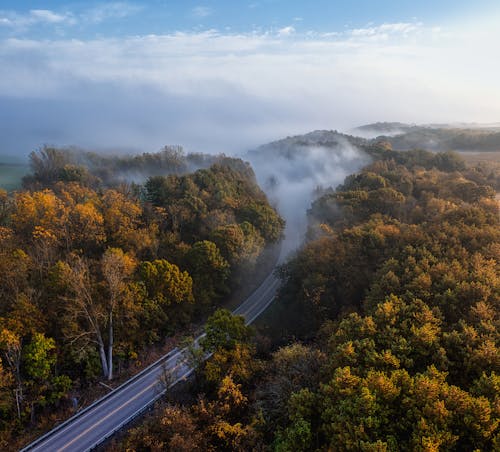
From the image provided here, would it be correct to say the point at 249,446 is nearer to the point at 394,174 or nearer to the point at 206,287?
the point at 206,287

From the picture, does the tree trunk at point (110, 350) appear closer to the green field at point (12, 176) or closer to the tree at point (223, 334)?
the tree at point (223, 334)

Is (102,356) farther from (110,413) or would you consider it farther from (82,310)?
(110,413)

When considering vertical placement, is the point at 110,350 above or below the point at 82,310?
below

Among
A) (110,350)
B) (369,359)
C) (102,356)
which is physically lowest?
(102,356)

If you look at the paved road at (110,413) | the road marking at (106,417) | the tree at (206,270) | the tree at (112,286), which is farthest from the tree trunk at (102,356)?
the tree at (206,270)

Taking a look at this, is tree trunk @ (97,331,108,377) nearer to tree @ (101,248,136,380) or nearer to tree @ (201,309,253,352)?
tree @ (101,248,136,380)

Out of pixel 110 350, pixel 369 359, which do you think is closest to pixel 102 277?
pixel 110 350

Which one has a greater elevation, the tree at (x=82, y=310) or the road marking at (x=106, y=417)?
the tree at (x=82, y=310)
